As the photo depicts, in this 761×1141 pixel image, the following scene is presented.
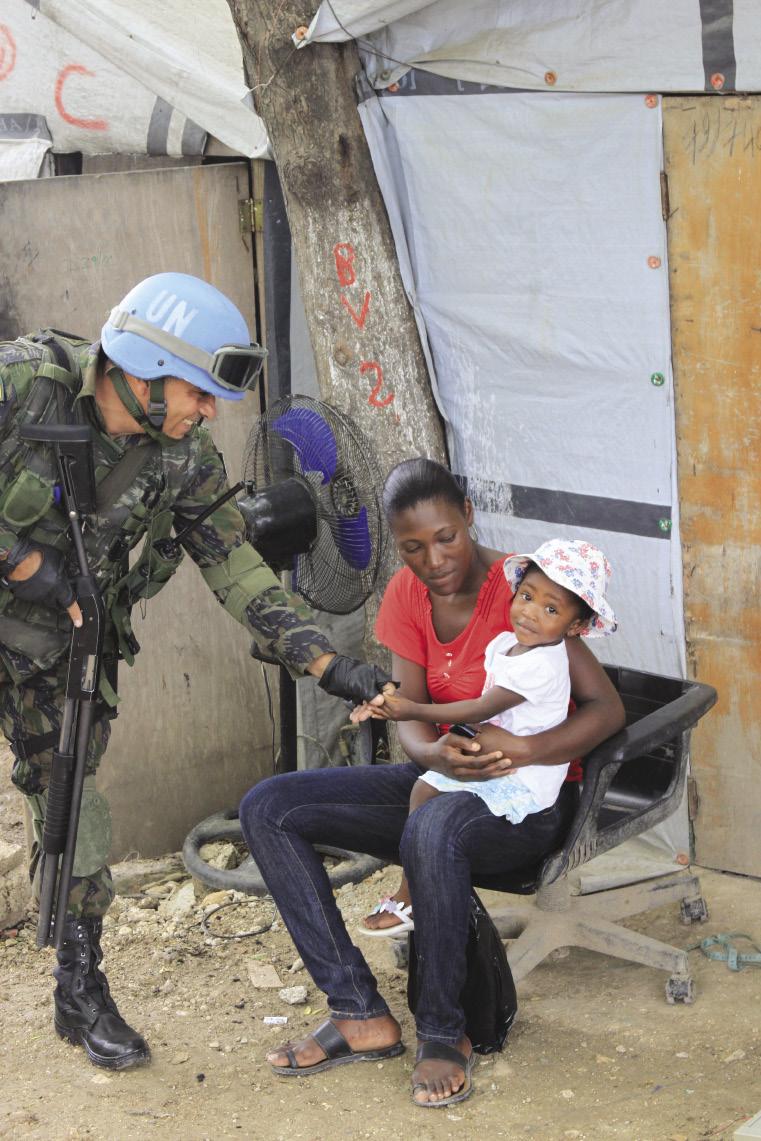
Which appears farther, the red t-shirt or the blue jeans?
the red t-shirt

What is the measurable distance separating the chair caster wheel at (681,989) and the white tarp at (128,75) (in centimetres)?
305

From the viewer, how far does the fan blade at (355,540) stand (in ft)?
13.7

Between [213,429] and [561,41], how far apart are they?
1.91 m

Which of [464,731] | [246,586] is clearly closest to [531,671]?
[464,731]

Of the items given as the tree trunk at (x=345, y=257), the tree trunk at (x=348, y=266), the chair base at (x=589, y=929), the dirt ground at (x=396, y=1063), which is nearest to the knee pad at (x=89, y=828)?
the dirt ground at (x=396, y=1063)

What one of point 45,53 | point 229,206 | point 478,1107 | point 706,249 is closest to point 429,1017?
point 478,1107

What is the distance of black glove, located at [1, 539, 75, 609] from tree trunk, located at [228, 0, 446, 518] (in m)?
1.37

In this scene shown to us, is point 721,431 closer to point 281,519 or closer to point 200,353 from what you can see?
point 281,519

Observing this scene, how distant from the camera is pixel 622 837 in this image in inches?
140

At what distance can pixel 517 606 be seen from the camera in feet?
10.6

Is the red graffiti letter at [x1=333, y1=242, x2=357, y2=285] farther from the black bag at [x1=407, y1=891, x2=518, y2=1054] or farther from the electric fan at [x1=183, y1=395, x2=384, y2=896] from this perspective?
the black bag at [x1=407, y1=891, x2=518, y2=1054]

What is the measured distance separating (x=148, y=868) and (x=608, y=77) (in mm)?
3225

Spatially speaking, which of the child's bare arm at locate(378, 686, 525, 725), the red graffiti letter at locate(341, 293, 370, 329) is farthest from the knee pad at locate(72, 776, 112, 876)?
the red graffiti letter at locate(341, 293, 370, 329)

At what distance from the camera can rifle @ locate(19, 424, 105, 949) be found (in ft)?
10.9
